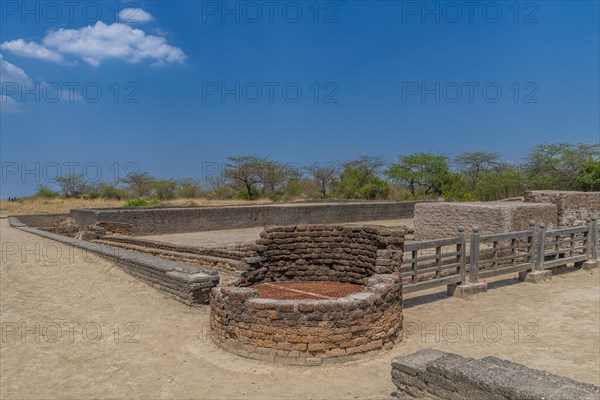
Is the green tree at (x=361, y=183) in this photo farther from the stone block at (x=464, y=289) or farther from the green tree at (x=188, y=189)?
the stone block at (x=464, y=289)

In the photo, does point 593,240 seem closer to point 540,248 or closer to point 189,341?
point 540,248

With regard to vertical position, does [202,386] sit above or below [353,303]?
below

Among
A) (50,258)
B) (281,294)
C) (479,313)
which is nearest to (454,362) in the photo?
(281,294)

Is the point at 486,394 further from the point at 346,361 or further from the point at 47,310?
the point at 47,310

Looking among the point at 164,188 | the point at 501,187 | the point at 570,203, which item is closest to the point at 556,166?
the point at 501,187

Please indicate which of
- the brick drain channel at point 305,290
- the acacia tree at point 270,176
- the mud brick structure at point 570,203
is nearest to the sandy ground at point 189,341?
the brick drain channel at point 305,290

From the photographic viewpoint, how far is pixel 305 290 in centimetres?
700

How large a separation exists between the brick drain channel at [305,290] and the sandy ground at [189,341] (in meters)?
0.95

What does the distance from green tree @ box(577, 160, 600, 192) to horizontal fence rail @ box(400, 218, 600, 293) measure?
A: 549 inches

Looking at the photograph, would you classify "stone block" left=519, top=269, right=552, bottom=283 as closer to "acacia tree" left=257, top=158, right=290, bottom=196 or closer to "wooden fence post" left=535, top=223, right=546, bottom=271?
"wooden fence post" left=535, top=223, right=546, bottom=271

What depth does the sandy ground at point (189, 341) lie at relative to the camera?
4.62m

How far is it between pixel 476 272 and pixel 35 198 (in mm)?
37461

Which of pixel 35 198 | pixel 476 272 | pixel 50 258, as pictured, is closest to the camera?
pixel 476 272

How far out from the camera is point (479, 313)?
23.8 feet
